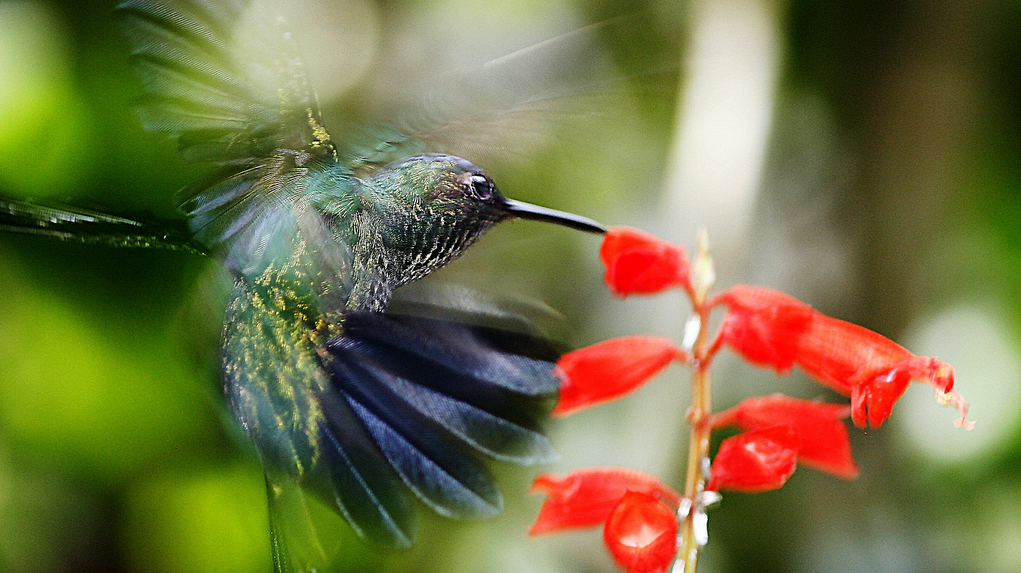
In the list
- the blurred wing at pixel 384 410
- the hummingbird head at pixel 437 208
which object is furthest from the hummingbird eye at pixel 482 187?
the blurred wing at pixel 384 410

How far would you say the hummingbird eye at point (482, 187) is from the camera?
0.53m

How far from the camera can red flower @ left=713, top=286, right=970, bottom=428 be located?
50 centimetres

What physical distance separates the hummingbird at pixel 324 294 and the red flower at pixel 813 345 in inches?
5.9

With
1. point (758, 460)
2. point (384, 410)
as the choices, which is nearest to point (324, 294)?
point (384, 410)

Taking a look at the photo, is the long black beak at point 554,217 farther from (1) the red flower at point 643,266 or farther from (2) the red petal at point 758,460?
(2) the red petal at point 758,460

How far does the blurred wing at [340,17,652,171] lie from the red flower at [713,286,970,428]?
194mm

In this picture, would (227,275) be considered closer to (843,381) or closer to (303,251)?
(303,251)

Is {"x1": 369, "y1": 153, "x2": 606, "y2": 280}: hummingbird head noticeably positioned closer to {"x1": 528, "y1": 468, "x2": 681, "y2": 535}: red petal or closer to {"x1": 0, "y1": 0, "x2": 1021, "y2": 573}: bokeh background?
{"x1": 0, "y1": 0, "x2": 1021, "y2": 573}: bokeh background

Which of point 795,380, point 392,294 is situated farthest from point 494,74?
point 795,380

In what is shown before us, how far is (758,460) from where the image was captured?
0.46 metres

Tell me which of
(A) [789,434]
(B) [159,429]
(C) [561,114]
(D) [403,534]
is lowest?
(B) [159,429]

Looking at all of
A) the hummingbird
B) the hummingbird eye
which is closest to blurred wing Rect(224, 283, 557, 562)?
the hummingbird

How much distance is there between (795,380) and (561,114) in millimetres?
784

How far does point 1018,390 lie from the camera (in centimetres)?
97
